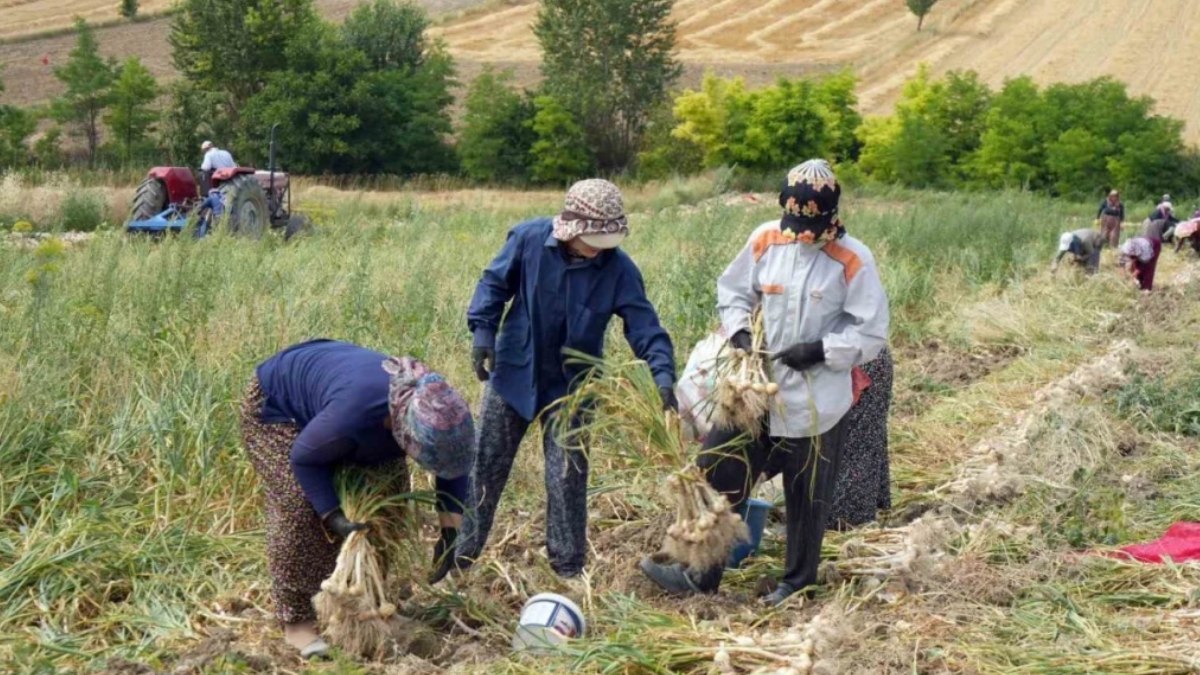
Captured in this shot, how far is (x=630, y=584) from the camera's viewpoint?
190 inches

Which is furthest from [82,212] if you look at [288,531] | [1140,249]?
[288,531]

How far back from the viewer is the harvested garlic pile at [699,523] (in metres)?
4.29

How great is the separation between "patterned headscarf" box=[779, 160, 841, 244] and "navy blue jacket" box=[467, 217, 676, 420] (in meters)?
0.58

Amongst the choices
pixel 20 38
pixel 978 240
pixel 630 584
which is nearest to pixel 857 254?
pixel 630 584

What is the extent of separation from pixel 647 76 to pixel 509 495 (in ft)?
120

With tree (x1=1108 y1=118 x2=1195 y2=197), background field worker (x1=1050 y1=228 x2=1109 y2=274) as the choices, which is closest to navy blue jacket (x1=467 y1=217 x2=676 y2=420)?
background field worker (x1=1050 y1=228 x2=1109 y2=274)

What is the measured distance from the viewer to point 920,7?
48.2 metres

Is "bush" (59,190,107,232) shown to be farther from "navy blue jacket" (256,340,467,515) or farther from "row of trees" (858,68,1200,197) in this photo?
"row of trees" (858,68,1200,197)

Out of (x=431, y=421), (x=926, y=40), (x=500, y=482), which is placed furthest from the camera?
(x=926, y=40)

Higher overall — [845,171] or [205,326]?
[205,326]

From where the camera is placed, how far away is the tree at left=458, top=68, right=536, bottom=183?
3744cm

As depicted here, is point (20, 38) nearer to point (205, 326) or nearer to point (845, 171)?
point (845, 171)

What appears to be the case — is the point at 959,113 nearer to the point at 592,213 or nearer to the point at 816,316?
the point at 816,316

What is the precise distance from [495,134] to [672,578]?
3377 centimetres
